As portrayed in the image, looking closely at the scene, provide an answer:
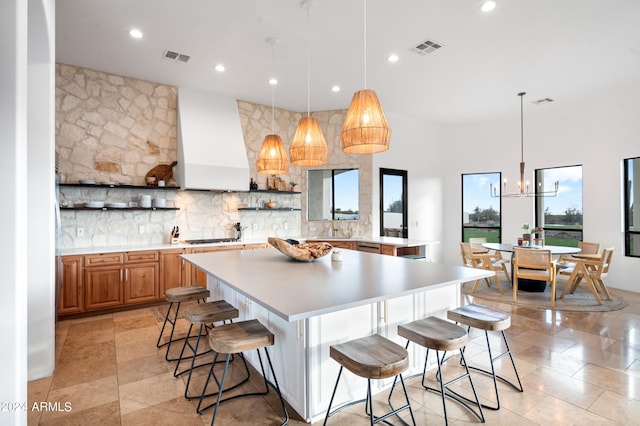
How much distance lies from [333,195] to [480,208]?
346 centimetres

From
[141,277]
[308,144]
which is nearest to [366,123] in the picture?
[308,144]

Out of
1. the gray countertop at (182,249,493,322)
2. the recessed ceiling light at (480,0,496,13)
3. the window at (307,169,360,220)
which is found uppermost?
the recessed ceiling light at (480,0,496,13)

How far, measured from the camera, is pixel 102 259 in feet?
13.3

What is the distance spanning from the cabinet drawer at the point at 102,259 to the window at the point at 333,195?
11.0 feet

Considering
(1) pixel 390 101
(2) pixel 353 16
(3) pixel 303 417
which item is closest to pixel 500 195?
(1) pixel 390 101

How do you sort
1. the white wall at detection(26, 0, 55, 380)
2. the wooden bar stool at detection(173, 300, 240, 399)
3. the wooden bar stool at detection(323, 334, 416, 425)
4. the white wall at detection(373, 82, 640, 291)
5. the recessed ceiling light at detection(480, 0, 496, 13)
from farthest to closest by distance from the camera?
the white wall at detection(373, 82, 640, 291), the recessed ceiling light at detection(480, 0, 496, 13), the white wall at detection(26, 0, 55, 380), the wooden bar stool at detection(173, 300, 240, 399), the wooden bar stool at detection(323, 334, 416, 425)

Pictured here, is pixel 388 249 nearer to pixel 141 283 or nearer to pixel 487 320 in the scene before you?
pixel 487 320

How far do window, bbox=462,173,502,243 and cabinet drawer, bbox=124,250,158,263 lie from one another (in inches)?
250

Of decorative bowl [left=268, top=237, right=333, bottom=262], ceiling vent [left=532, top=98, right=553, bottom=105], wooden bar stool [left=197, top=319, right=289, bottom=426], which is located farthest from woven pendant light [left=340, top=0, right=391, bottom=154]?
ceiling vent [left=532, top=98, right=553, bottom=105]

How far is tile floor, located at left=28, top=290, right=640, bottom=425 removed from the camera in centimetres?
210

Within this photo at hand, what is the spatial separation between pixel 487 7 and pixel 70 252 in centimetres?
531

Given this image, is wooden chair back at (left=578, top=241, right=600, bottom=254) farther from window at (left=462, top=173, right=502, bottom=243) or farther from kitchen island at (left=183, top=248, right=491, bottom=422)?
kitchen island at (left=183, top=248, right=491, bottom=422)

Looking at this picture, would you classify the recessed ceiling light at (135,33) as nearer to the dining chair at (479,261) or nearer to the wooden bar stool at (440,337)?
the wooden bar stool at (440,337)

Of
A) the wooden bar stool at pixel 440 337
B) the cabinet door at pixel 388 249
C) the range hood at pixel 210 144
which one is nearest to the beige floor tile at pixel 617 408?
the wooden bar stool at pixel 440 337
